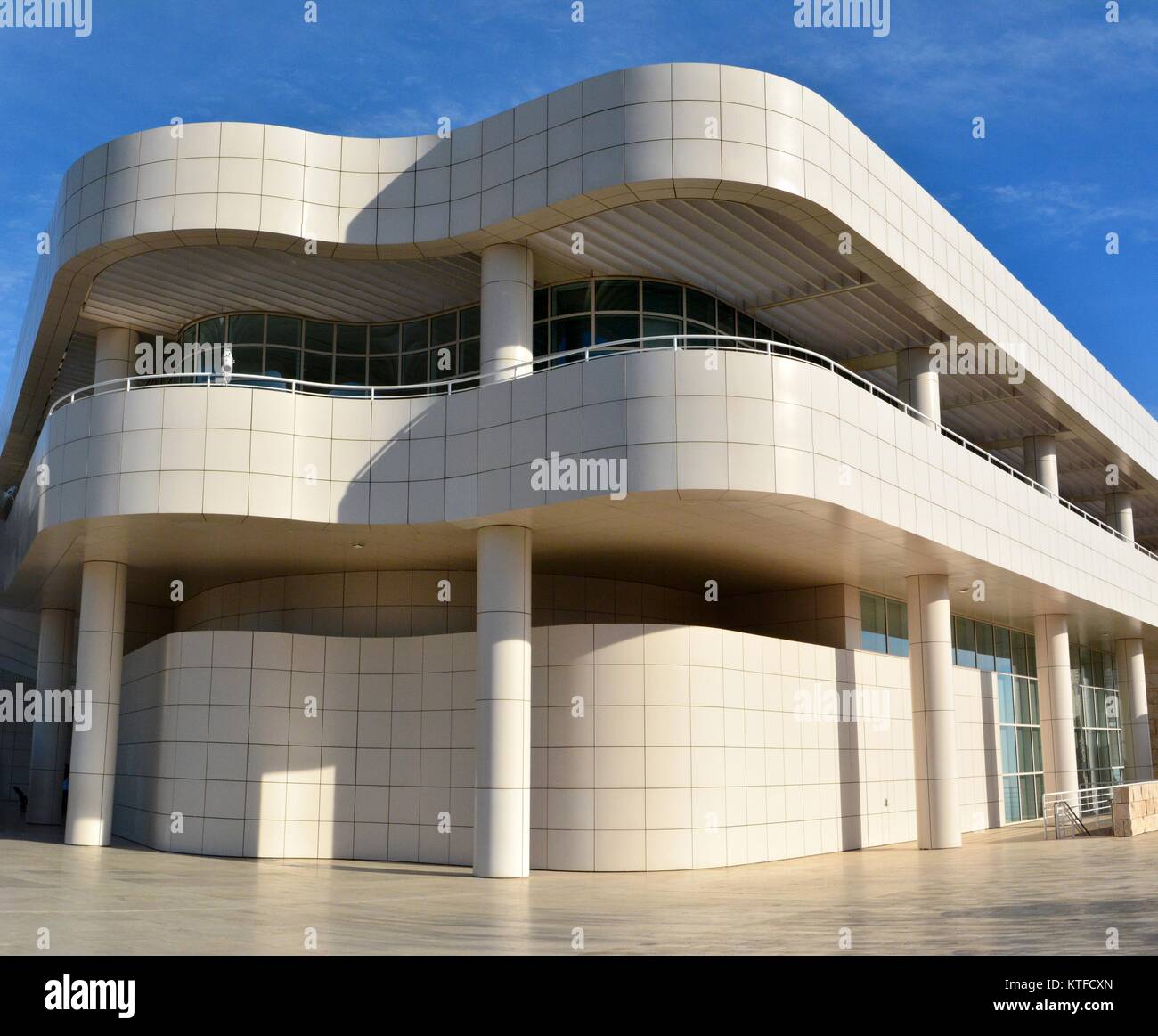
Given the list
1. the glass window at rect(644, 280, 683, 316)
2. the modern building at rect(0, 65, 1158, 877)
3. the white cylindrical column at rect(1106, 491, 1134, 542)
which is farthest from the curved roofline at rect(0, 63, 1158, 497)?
the white cylindrical column at rect(1106, 491, 1134, 542)

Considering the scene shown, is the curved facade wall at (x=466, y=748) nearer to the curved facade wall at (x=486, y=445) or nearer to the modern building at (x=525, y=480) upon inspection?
the modern building at (x=525, y=480)

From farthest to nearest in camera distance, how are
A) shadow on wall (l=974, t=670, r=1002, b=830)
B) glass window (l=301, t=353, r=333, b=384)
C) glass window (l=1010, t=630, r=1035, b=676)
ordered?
glass window (l=1010, t=630, r=1035, b=676), shadow on wall (l=974, t=670, r=1002, b=830), glass window (l=301, t=353, r=333, b=384)

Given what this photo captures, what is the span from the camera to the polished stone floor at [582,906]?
1210 cm

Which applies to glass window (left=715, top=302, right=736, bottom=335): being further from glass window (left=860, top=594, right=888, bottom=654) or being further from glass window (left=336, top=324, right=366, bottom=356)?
glass window (left=860, top=594, right=888, bottom=654)

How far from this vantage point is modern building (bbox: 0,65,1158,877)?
20.7 meters

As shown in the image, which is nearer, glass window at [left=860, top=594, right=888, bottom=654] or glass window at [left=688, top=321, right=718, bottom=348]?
glass window at [left=688, top=321, right=718, bottom=348]

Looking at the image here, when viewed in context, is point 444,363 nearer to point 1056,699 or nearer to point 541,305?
point 541,305

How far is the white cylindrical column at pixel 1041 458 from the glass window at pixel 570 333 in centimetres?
1764

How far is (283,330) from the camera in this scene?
85.8 feet

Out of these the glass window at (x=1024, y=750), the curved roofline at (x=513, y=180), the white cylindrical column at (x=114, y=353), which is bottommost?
the glass window at (x=1024, y=750)

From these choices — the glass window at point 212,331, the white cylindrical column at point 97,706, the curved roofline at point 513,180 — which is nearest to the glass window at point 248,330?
the glass window at point 212,331

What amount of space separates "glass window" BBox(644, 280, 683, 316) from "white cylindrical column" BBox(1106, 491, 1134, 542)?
25955mm

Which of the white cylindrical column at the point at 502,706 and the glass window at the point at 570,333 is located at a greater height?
the glass window at the point at 570,333
